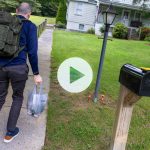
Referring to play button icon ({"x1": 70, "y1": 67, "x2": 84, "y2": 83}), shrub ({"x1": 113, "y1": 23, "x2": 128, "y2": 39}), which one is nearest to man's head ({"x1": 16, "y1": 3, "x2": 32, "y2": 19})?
play button icon ({"x1": 70, "y1": 67, "x2": 84, "y2": 83})

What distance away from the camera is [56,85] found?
25.2ft

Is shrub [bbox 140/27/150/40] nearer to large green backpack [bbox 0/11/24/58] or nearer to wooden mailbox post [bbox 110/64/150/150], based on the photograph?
wooden mailbox post [bbox 110/64/150/150]

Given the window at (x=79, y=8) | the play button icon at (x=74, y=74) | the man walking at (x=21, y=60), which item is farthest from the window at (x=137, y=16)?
the man walking at (x=21, y=60)

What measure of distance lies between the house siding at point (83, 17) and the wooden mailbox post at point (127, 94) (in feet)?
96.5

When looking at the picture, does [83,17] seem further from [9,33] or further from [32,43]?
[9,33]

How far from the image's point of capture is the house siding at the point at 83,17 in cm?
3312

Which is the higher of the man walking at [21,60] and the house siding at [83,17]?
the man walking at [21,60]

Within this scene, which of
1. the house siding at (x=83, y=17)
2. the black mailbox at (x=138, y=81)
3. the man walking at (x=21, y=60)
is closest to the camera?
the black mailbox at (x=138, y=81)

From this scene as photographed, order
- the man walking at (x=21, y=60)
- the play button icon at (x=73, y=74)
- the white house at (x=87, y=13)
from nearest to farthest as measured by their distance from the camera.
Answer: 1. the man walking at (x=21, y=60)
2. the play button icon at (x=73, y=74)
3. the white house at (x=87, y=13)

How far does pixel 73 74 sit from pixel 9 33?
173cm

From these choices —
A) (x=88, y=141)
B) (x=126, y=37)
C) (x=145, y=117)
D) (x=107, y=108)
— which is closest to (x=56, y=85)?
(x=107, y=108)

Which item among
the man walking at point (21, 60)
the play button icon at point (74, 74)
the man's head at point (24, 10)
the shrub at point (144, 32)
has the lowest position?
the shrub at point (144, 32)

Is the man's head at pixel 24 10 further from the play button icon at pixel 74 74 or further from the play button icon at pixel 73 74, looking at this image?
the play button icon at pixel 74 74

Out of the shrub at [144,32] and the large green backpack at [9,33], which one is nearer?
the large green backpack at [9,33]
